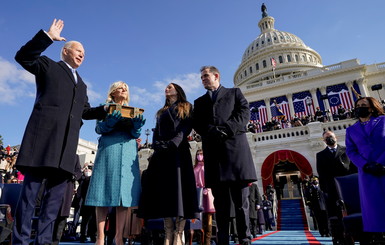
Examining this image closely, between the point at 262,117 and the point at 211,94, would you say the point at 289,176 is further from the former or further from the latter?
the point at 211,94

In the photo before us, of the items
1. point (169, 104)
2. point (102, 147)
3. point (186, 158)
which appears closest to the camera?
point (102, 147)

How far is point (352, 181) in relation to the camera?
3502 mm

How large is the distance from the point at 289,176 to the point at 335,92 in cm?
1549

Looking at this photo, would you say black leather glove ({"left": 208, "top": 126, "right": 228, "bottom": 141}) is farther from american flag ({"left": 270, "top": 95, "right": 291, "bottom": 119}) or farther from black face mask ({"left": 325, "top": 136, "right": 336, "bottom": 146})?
american flag ({"left": 270, "top": 95, "right": 291, "bottom": 119})

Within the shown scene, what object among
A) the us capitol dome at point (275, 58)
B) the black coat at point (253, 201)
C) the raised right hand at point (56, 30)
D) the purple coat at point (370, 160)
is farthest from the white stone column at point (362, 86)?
the raised right hand at point (56, 30)

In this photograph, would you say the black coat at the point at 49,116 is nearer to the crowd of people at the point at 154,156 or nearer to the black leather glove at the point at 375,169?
the crowd of people at the point at 154,156

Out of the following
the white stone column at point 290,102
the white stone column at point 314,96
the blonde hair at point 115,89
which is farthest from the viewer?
the white stone column at point 290,102

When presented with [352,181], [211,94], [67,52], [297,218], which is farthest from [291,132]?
[67,52]

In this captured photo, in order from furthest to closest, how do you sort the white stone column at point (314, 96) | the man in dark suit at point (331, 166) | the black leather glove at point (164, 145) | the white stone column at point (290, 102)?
the white stone column at point (290, 102) → the white stone column at point (314, 96) → the man in dark suit at point (331, 166) → the black leather glove at point (164, 145)

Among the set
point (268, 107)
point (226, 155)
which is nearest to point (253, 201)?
point (226, 155)

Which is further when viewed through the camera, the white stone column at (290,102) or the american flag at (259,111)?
the american flag at (259,111)

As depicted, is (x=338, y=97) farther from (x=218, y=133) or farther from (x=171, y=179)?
(x=171, y=179)

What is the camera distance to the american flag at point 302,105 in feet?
103

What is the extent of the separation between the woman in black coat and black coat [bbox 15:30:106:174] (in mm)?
951
